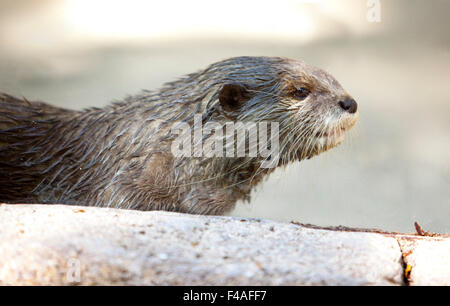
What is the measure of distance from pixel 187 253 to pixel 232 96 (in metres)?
1.50

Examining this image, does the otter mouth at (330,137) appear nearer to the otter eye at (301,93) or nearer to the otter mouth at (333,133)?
the otter mouth at (333,133)

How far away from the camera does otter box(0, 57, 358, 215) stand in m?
3.45

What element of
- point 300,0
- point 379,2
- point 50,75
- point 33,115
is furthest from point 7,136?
point 379,2

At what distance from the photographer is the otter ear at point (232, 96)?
3.45 m

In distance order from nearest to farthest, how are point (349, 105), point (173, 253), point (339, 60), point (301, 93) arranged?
point (173, 253), point (349, 105), point (301, 93), point (339, 60)

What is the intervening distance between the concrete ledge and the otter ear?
106 centimetres

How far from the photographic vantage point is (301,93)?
352cm


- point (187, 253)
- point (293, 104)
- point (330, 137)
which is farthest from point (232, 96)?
point (187, 253)

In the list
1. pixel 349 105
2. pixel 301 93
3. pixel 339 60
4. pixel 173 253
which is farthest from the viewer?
pixel 339 60

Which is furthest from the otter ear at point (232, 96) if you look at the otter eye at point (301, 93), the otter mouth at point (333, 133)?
the otter mouth at point (333, 133)

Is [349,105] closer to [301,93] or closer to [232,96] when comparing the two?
[301,93]

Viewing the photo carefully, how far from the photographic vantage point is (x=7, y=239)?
219cm

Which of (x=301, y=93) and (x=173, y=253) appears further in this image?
(x=301, y=93)

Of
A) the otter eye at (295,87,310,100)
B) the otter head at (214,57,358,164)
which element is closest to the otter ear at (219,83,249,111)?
the otter head at (214,57,358,164)
